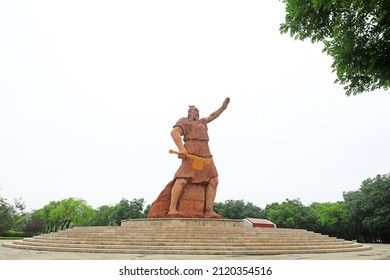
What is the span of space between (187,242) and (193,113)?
824 centimetres

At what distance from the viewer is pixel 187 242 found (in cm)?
1112

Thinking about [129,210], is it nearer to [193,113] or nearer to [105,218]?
[105,218]

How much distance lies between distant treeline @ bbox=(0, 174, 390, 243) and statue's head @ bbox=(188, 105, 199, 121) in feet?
59.9

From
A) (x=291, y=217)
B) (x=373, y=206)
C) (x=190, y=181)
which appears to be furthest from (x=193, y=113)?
(x=291, y=217)

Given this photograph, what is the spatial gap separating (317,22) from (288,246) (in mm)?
6834

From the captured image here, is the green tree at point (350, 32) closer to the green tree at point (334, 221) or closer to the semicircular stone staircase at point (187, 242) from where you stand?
the semicircular stone staircase at point (187, 242)

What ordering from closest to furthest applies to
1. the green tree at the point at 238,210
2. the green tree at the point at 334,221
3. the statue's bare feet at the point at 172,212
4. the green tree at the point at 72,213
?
the statue's bare feet at the point at 172,212
the green tree at the point at 334,221
the green tree at the point at 238,210
the green tree at the point at 72,213

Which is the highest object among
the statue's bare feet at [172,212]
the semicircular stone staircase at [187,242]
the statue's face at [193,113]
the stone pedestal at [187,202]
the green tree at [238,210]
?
the statue's face at [193,113]

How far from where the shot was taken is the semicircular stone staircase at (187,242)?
34.4ft

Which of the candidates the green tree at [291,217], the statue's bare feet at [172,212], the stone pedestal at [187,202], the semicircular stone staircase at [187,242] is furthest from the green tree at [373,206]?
the statue's bare feet at [172,212]

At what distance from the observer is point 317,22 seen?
8750 millimetres

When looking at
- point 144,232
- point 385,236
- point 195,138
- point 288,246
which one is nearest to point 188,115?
point 195,138

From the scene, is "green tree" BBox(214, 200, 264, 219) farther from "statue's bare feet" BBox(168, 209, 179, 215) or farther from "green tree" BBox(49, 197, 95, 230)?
"statue's bare feet" BBox(168, 209, 179, 215)

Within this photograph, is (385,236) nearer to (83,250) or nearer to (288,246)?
(288,246)
